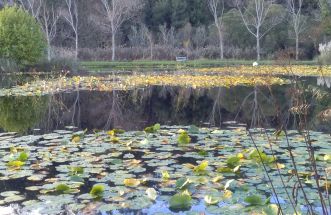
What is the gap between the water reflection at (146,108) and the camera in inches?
382

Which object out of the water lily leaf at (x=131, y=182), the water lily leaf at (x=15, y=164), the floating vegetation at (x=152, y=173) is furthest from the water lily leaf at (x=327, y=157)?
the water lily leaf at (x=15, y=164)

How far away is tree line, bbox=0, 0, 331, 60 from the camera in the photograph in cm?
3472

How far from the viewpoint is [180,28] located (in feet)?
129

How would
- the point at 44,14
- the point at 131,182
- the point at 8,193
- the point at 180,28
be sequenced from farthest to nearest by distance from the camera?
1. the point at 180,28
2. the point at 44,14
3. the point at 131,182
4. the point at 8,193

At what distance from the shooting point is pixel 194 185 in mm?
5164

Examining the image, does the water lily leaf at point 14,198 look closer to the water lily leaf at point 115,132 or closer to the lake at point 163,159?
the lake at point 163,159

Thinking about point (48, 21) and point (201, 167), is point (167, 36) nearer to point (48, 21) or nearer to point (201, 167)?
point (48, 21)

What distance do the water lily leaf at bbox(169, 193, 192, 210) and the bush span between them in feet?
64.7

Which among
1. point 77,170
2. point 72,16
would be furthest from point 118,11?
point 77,170

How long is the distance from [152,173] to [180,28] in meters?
34.4

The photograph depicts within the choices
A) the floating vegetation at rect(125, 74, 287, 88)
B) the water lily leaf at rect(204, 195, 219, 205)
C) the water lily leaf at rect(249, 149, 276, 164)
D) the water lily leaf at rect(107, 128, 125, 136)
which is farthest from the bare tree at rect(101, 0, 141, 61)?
the water lily leaf at rect(204, 195, 219, 205)

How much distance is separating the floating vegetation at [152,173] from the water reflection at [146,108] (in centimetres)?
133

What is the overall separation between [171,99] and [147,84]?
4525 millimetres

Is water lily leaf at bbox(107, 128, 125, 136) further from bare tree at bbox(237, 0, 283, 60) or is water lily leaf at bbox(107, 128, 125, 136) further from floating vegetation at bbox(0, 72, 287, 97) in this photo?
bare tree at bbox(237, 0, 283, 60)
